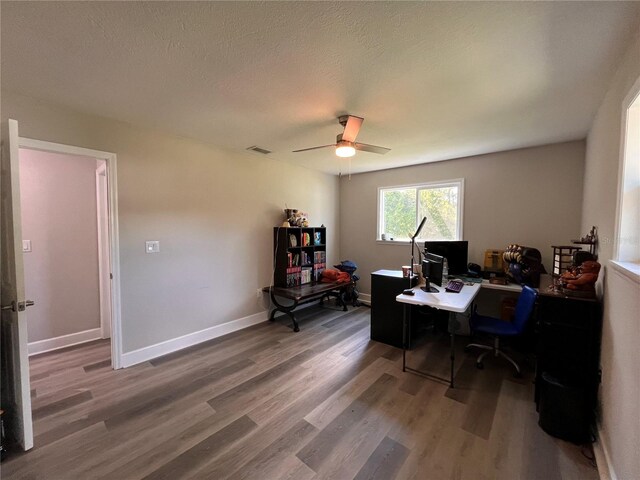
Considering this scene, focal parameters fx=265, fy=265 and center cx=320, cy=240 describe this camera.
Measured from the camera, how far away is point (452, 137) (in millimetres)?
3031

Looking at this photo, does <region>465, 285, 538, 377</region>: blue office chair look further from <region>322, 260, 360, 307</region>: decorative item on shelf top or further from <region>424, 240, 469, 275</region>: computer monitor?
<region>322, 260, 360, 307</region>: decorative item on shelf top

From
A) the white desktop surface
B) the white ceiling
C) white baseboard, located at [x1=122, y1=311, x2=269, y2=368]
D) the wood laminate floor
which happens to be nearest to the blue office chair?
the wood laminate floor

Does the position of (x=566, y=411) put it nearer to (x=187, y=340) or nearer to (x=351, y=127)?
(x=351, y=127)

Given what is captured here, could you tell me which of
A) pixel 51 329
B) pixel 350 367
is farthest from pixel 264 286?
pixel 51 329

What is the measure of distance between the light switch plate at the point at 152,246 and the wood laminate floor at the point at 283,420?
3.96 feet

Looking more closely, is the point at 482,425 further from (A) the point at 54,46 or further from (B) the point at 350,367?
(A) the point at 54,46

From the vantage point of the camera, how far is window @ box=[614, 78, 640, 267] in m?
1.47

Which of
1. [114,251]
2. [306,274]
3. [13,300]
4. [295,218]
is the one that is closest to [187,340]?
[114,251]

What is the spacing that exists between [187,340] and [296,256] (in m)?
1.86

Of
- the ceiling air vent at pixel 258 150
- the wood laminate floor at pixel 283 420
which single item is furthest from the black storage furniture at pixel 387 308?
the ceiling air vent at pixel 258 150

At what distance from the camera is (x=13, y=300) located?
1691mm

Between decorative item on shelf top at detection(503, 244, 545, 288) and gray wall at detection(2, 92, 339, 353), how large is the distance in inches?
127

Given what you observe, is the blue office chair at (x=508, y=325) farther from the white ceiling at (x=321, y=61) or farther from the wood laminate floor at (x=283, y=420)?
the white ceiling at (x=321, y=61)

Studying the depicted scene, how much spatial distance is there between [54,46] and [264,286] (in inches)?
127
